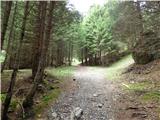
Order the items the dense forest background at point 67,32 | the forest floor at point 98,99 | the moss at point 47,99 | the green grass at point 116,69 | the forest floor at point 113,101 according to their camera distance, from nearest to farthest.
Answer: the forest floor at point 113,101 → the forest floor at point 98,99 → the moss at point 47,99 → the dense forest background at point 67,32 → the green grass at point 116,69

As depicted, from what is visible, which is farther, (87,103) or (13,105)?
(87,103)

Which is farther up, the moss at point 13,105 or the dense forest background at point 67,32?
the dense forest background at point 67,32

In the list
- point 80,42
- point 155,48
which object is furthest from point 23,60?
point 155,48

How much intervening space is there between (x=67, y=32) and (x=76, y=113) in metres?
19.8

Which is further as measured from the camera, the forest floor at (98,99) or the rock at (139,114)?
the forest floor at (98,99)

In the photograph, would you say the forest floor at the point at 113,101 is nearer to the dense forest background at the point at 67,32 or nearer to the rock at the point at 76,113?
the rock at the point at 76,113

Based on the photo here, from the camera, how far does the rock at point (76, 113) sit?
38.8 feet

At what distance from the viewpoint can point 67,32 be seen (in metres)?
31.1

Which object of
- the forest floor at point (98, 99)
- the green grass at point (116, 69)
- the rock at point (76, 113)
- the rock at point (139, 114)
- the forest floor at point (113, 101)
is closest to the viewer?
the rock at point (139, 114)

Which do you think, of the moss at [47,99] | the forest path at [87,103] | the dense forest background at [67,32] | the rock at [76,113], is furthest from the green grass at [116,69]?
the rock at [76,113]

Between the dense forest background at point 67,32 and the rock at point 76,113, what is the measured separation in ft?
7.41

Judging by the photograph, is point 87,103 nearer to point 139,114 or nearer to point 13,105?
→ point 139,114

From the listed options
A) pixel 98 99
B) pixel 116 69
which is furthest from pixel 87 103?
pixel 116 69

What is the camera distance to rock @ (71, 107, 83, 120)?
1183cm
